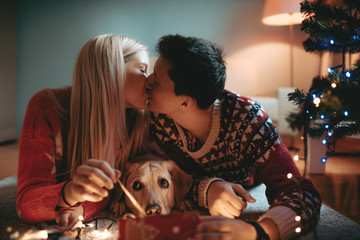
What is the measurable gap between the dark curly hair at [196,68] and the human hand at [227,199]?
1.06 feet

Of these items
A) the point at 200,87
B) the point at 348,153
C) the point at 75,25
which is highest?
the point at 75,25

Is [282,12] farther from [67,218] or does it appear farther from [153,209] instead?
[67,218]

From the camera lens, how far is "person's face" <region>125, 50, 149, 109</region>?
1.12 meters

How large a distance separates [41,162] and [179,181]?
19.0 inches

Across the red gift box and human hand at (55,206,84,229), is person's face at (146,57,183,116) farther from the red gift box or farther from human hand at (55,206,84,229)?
the red gift box

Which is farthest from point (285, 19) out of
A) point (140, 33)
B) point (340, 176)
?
point (340, 176)

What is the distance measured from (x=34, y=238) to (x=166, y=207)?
1.36ft

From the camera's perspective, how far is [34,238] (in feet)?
2.37

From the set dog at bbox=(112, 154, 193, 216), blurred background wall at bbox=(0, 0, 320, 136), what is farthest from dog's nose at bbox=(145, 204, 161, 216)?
blurred background wall at bbox=(0, 0, 320, 136)

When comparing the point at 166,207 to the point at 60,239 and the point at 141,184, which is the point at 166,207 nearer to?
the point at 141,184

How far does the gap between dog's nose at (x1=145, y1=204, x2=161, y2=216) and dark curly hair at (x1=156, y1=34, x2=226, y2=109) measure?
0.42m

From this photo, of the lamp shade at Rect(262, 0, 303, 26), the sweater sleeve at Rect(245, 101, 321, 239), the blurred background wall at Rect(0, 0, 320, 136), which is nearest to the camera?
the sweater sleeve at Rect(245, 101, 321, 239)

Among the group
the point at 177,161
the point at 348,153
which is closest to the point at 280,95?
the point at 348,153

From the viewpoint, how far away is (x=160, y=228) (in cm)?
61
